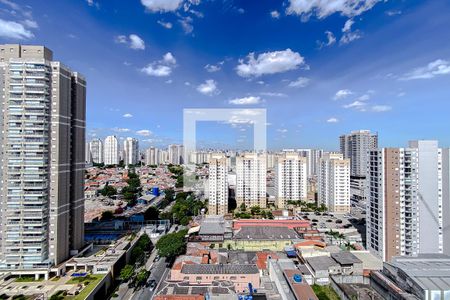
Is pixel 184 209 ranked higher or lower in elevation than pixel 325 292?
higher

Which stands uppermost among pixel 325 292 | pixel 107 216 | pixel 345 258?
pixel 345 258

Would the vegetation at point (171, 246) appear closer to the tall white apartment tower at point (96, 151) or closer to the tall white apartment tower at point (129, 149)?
the tall white apartment tower at point (129, 149)

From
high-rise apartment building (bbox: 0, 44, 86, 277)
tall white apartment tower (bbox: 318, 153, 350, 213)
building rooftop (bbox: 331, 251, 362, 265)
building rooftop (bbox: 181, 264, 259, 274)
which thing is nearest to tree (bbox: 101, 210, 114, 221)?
high-rise apartment building (bbox: 0, 44, 86, 277)

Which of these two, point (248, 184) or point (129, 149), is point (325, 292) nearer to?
point (248, 184)

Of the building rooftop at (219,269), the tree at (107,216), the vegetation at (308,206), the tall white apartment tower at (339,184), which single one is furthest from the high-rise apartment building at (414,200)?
the tree at (107,216)

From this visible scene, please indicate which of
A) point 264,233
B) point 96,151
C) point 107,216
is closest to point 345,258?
point 264,233

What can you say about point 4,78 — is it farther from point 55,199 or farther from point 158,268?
point 158,268

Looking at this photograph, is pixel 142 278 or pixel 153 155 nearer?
pixel 142 278
